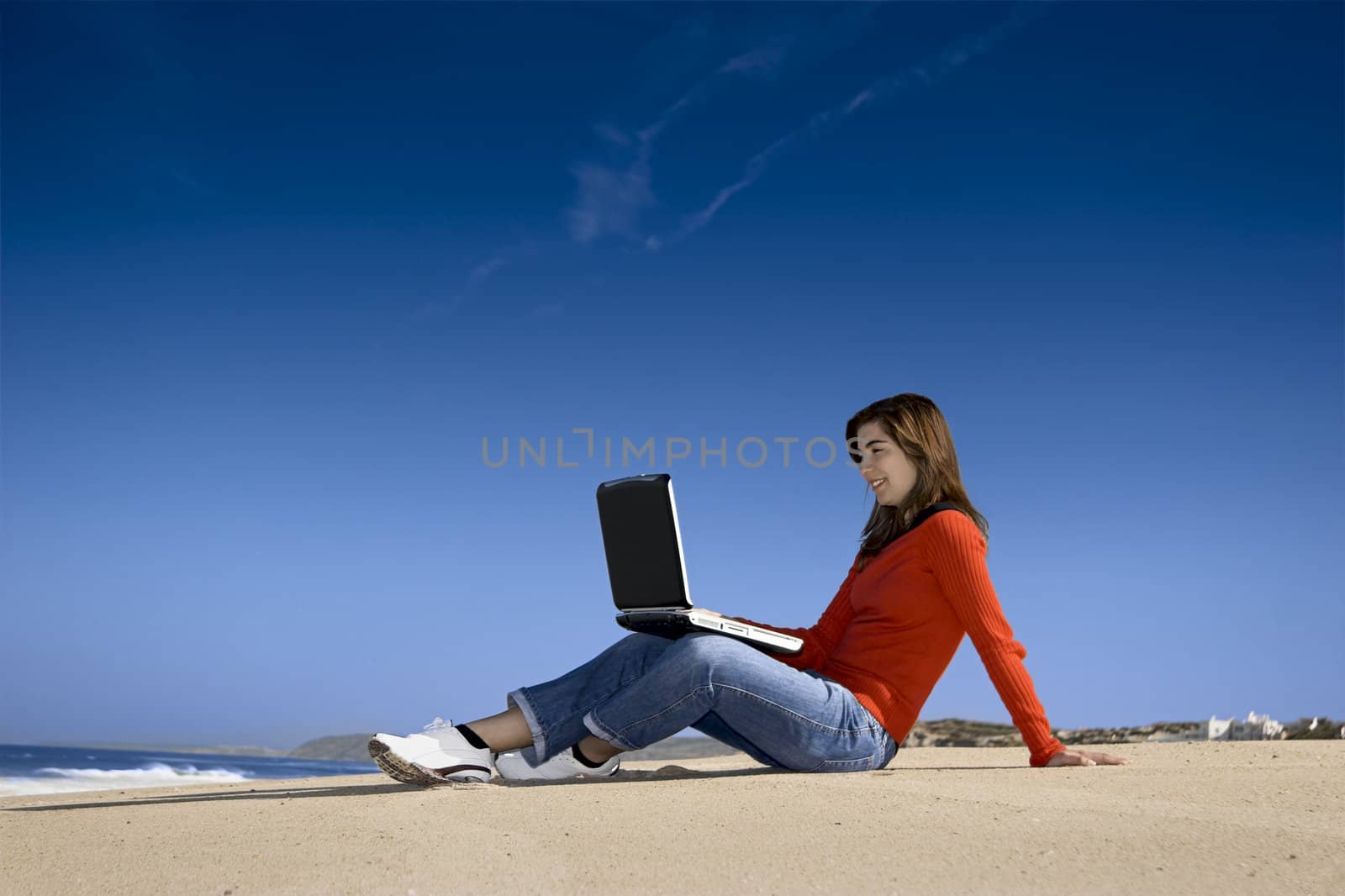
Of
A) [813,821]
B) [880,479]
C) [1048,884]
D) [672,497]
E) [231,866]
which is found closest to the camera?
[1048,884]

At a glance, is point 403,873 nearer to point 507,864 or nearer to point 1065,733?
point 507,864

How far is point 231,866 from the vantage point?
8.23ft

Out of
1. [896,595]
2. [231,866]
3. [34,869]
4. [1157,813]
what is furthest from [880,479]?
[34,869]

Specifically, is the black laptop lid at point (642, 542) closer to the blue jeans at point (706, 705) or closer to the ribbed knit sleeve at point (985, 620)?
the blue jeans at point (706, 705)

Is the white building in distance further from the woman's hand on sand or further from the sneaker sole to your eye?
the sneaker sole

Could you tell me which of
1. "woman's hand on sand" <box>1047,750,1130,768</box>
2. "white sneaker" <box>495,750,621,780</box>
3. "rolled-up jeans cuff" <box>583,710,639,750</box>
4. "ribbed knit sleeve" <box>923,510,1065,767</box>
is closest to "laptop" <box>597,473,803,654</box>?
"rolled-up jeans cuff" <box>583,710,639,750</box>

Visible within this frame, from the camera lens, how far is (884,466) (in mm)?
4176

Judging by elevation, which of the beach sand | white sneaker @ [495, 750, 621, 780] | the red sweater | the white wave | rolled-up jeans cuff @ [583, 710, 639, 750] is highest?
the red sweater

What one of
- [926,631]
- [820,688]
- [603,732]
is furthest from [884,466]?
[603,732]

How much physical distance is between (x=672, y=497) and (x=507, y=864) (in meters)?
1.70

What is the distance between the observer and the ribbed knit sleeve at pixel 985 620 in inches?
146

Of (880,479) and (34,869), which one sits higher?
(880,479)

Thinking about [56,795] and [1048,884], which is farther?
[56,795]

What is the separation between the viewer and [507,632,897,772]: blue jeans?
11.8ft
